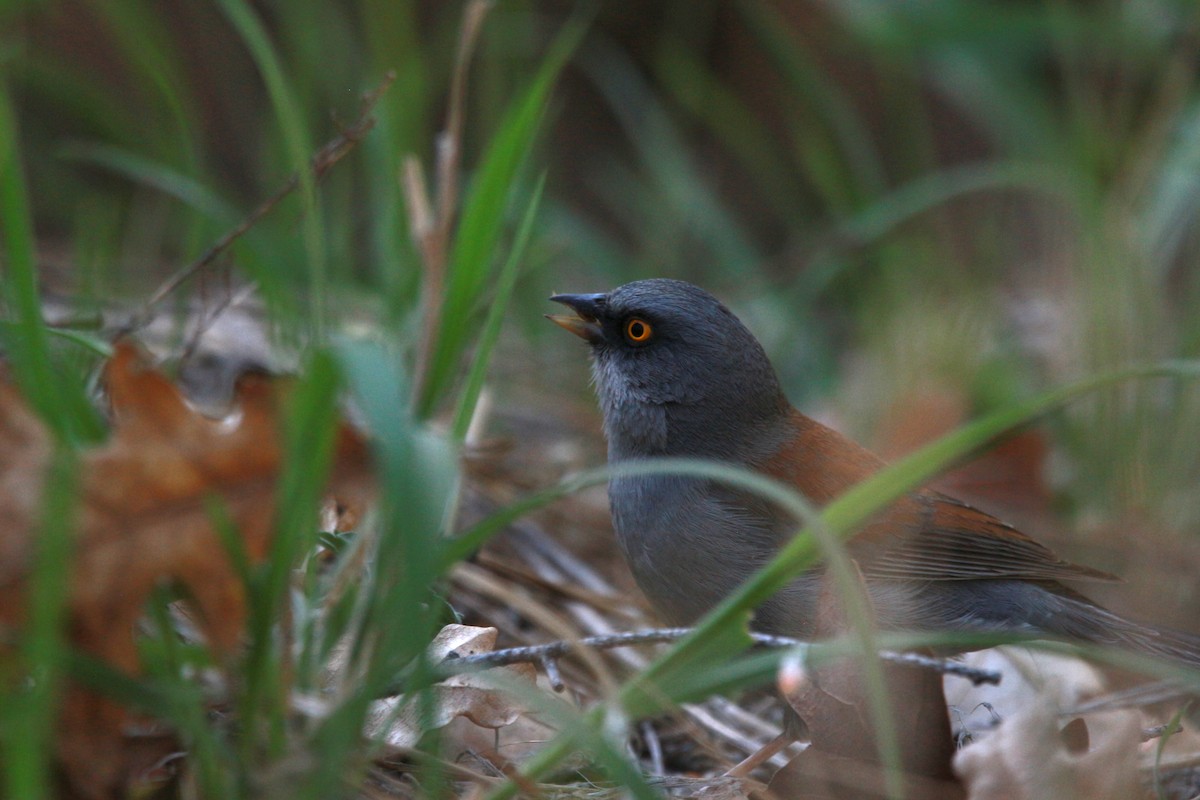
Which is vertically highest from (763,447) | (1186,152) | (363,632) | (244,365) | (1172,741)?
(1186,152)

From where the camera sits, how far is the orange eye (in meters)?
3.36

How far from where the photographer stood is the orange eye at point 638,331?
3.36m

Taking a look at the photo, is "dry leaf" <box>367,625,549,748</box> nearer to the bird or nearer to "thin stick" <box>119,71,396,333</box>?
the bird

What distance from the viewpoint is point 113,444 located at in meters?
1.54

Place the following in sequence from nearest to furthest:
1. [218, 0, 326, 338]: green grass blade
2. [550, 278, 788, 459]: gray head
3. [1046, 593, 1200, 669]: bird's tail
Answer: [218, 0, 326, 338]: green grass blade, [1046, 593, 1200, 669]: bird's tail, [550, 278, 788, 459]: gray head

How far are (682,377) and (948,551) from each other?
0.87 meters

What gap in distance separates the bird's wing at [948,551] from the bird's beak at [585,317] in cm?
101

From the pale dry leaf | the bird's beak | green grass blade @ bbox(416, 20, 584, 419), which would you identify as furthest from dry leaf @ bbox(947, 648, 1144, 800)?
the bird's beak

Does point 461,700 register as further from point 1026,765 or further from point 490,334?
point 1026,765

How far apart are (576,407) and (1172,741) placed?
2985mm

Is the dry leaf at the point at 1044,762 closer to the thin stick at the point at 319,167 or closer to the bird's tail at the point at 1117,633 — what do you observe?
the bird's tail at the point at 1117,633

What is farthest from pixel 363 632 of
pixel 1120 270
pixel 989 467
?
pixel 1120 270

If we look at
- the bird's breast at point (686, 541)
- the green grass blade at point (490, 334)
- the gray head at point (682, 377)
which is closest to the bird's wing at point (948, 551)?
the bird's breast at point (686, 541)

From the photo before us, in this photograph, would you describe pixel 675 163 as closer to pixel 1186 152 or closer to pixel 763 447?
pixel 1186 152
